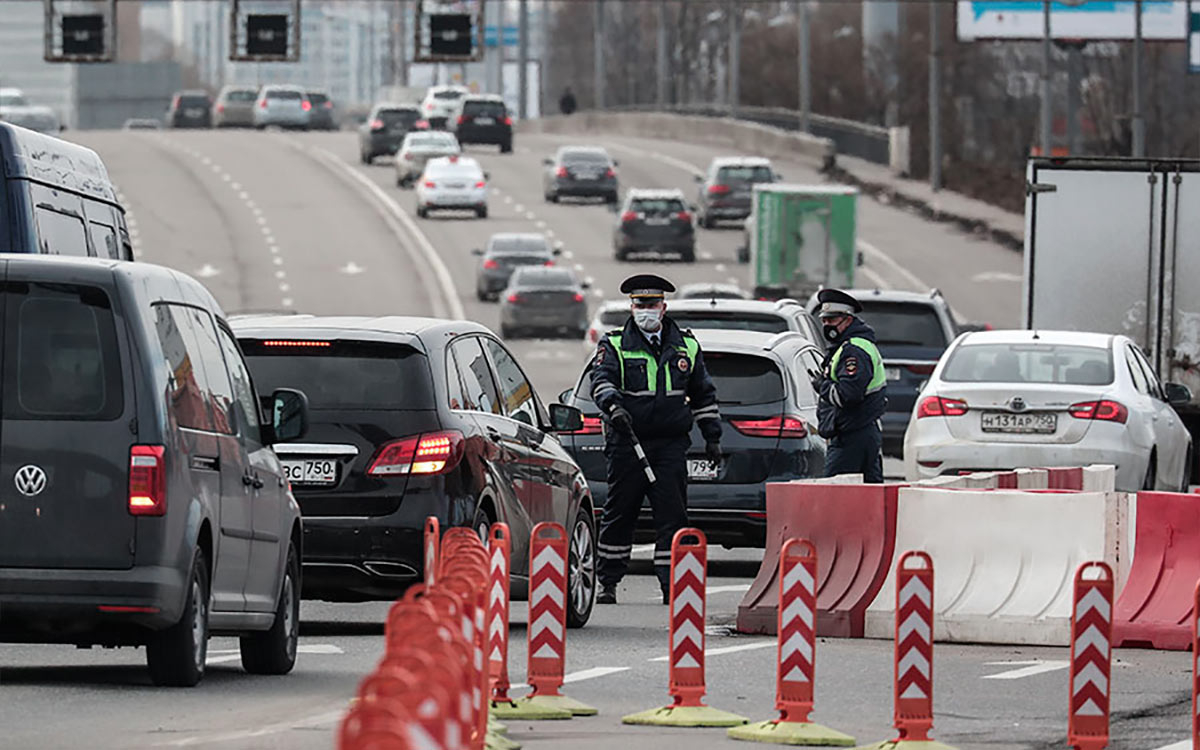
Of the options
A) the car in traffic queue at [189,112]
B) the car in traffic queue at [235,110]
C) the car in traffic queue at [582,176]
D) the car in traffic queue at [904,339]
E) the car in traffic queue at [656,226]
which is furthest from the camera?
the car in traffic queue at [189,112]

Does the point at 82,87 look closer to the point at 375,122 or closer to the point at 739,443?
the point at 375,122

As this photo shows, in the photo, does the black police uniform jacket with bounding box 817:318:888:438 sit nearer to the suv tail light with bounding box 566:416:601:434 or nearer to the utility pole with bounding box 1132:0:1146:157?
the suv tail light with bounding box 566:416:601:434

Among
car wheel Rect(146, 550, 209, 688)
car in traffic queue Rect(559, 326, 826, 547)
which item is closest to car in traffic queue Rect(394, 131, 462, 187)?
car in traffic queue Rect(559, 326, 826, 547)

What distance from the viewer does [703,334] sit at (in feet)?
60.7

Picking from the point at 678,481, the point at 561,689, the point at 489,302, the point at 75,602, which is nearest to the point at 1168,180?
the point at 678,481

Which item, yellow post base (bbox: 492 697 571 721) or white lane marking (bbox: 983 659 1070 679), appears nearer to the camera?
yellow post base (bbox: 492 697 571 721)

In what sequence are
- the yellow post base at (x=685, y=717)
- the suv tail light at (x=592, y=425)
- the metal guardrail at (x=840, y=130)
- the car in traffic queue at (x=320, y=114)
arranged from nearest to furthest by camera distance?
the yellow post base at (x=685, y=717) < the suv tail light at (x=592, y=425) < the metal guardrail at (x=840, y=130) < the car in traffic queue at (x=320, y=114)

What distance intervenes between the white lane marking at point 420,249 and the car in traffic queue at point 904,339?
2670cm

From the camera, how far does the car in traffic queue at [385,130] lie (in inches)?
3359

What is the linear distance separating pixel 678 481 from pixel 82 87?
179168 mm

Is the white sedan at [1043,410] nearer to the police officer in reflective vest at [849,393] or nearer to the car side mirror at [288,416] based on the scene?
the police officer in reflective vest at [849,393]

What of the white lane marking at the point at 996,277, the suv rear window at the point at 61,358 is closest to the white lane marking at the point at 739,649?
the suv rear window at the point at 61,358

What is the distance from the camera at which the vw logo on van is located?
1031cm

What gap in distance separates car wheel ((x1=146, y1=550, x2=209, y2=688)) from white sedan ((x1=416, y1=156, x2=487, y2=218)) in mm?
60368
